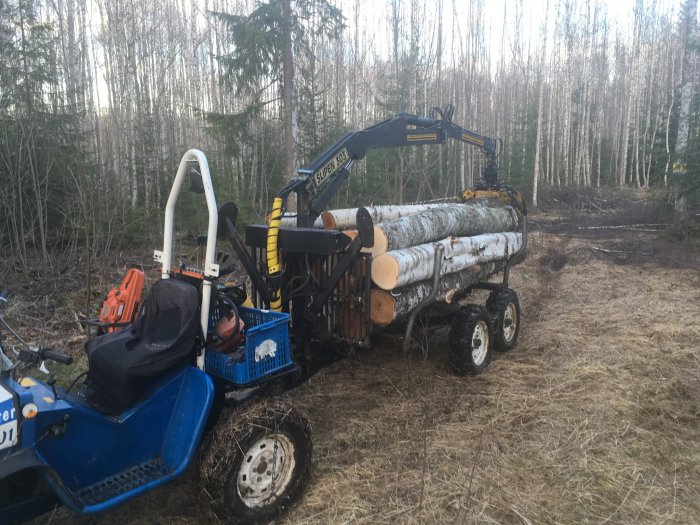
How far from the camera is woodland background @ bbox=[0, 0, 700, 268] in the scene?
10.5m

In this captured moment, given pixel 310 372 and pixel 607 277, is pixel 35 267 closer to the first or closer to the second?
pixel 310 372

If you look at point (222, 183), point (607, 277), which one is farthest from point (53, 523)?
point (222, 183)

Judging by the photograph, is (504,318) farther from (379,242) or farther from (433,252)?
(379,242)

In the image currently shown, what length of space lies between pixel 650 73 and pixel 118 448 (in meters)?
42.8

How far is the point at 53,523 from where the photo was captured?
3227 millimetres

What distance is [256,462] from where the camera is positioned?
10.6 feet

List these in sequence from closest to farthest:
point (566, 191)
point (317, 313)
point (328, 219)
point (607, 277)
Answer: point (317, 313) < point (328, 219) < point (607, 277) < point (566, 191)

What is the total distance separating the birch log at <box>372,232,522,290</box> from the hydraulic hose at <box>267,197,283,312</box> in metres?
0.88

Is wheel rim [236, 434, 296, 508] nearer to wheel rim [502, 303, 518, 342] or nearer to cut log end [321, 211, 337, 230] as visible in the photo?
cut log end [321, 211, 337, 230]

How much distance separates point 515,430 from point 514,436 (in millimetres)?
135

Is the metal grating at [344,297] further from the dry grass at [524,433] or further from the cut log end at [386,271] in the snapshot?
the dry grass at [524,433]

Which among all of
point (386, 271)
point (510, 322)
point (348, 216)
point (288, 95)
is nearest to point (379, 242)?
point (386, 271)

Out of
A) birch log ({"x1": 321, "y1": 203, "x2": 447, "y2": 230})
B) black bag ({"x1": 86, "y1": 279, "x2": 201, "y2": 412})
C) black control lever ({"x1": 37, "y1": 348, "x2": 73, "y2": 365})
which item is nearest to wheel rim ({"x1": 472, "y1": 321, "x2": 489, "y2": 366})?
birch log ({"x1": 321, "y1": 203, "x2": 447, "y2": 230})

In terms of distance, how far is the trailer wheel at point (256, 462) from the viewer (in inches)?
119
